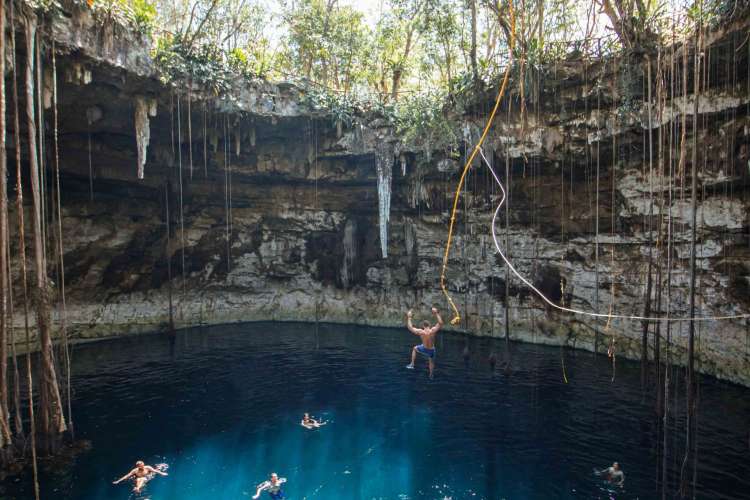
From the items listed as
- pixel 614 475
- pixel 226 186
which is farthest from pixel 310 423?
pixel 226 186

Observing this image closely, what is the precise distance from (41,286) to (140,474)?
3808mm

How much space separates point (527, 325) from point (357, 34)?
545 inches

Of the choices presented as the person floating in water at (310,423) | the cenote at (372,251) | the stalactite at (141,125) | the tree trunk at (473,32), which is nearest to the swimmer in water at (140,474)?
the cenote at (372,251)

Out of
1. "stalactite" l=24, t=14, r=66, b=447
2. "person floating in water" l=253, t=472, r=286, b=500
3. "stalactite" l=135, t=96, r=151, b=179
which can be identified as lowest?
"person floating in water" l=253, t=472, r=286, b=500

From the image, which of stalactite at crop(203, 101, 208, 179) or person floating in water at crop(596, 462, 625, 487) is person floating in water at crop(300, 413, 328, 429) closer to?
person floating in water at crop(596, 462, 625, 487)

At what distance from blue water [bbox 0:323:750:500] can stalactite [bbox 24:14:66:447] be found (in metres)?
1.43

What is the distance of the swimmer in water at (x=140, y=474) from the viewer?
798 centimetres

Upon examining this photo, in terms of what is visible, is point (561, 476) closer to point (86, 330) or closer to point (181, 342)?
point (181, 342)

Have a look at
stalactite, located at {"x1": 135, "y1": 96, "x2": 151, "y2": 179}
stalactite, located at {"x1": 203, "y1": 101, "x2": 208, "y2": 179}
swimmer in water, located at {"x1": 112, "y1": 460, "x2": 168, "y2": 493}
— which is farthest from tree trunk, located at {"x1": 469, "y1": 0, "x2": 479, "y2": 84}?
swimmer in water, located at {"x1": 112, "y1": 460, "x2": 168, "y2": 493}

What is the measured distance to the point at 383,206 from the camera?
17641mm

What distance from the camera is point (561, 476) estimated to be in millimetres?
8297

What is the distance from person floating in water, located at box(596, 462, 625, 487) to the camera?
8.00 meters

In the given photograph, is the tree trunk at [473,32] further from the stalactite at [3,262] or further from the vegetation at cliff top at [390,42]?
the stalactite at [3,262]

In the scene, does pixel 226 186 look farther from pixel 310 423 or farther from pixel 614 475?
pixel 614 475
